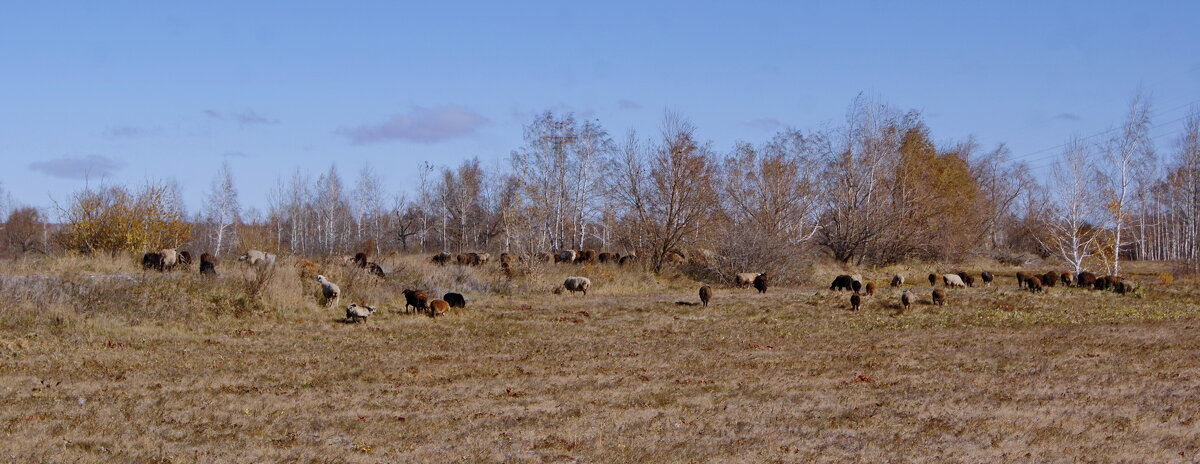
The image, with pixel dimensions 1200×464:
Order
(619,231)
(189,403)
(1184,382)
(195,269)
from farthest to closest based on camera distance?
(619,231), (195,269), (1184,382), (189,403)

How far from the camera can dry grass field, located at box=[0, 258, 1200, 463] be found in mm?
8469

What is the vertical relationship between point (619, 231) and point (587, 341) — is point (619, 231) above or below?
above

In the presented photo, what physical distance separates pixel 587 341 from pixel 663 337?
179 centimetres

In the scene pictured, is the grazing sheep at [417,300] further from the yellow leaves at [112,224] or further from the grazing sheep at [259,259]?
the yellow leaves at [112,224]

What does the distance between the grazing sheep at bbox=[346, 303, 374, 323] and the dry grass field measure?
35cm

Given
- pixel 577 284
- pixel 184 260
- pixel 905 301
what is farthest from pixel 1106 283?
pixel 184 260

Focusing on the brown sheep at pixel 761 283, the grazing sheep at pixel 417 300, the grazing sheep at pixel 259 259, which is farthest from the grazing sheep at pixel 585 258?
the grazing sheep at pixel 417 300

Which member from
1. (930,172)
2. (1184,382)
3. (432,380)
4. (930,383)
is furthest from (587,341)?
(930,172)

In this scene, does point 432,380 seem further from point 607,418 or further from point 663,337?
Result: point 663,337

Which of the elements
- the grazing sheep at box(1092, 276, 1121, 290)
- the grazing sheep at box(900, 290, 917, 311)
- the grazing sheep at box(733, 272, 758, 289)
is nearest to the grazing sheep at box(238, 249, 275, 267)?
the grazing sheep at box(733, 272, 758, 289)

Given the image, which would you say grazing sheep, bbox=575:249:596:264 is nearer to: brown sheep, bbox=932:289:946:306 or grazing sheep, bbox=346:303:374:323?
brown sheep, bbox=932:289:946:306

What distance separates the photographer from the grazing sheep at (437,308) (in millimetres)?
20541

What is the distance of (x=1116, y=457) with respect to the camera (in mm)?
8125

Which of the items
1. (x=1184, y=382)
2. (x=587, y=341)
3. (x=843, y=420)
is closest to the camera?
A: (x=843, y=420)
